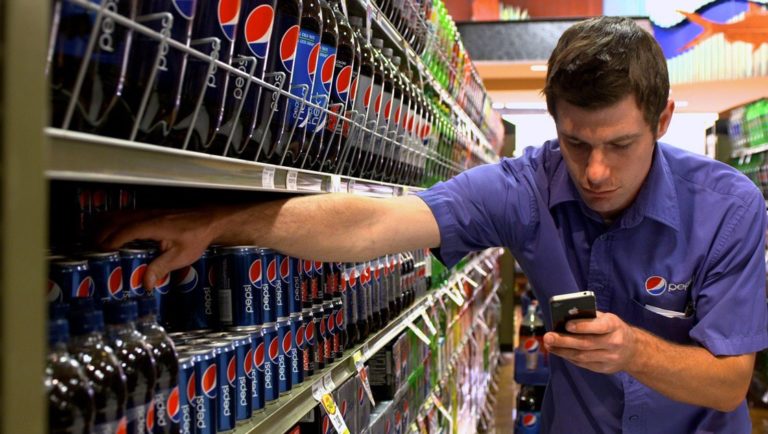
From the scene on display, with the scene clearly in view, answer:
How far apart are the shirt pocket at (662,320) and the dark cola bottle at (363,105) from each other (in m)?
0.81

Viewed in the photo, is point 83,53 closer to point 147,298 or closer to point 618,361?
point 147,298

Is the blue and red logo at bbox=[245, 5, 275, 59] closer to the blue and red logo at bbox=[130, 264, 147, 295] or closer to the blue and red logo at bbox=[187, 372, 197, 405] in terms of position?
the blue and red logo at bbox=[130, 264, 147, 295]

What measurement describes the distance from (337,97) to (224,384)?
2.60 feet

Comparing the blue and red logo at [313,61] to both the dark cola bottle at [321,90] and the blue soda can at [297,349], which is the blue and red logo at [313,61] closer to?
the dark cola bottle at [321,90]

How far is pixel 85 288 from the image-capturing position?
1016mm

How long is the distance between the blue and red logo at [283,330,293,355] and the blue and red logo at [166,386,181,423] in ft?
1.57

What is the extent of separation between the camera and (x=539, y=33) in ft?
30.7

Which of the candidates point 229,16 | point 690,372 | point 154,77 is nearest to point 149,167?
point 154,77

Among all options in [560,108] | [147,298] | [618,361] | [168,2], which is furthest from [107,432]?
[560,108]

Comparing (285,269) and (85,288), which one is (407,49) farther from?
(85,288)

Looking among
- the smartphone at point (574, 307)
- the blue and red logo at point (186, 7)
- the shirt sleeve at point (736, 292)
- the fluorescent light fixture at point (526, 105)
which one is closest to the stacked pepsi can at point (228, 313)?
the blue and red logo at point (186, 7)

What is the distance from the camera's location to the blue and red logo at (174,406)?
1063mm

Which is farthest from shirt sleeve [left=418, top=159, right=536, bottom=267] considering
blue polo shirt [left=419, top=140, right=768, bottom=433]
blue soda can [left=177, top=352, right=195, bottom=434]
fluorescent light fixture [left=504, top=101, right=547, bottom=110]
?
fluorescent light fixture [left=504, top=101, right=547, bottom=110]

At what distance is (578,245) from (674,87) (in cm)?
951
